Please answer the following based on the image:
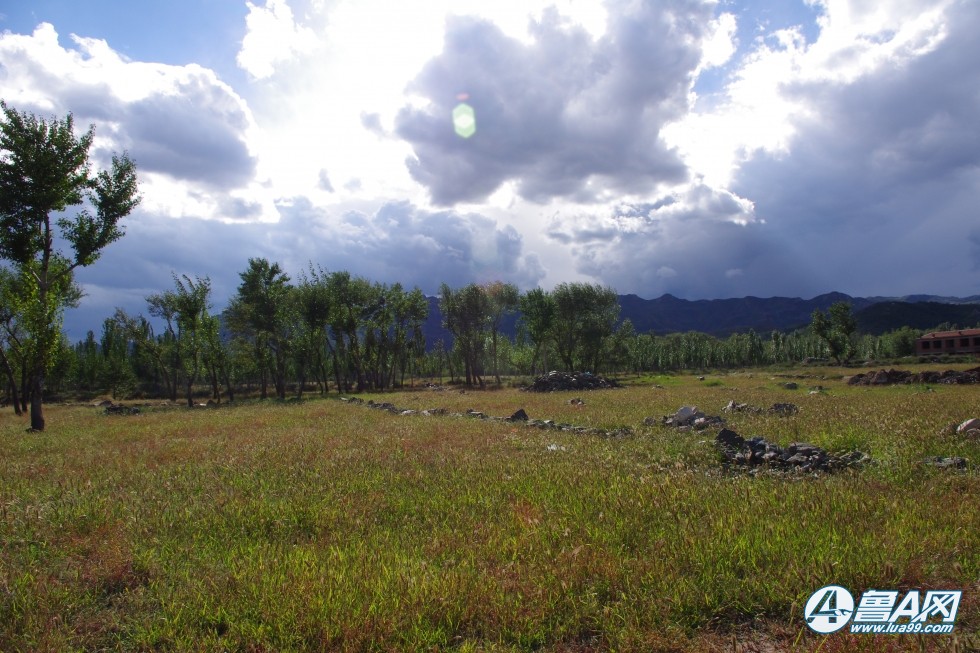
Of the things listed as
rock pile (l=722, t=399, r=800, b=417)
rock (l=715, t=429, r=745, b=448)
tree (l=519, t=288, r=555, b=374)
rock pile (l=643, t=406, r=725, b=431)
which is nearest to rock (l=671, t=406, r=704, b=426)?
rock pile (l=643, t=406, r=725, b=431)

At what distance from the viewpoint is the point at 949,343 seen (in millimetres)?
123062

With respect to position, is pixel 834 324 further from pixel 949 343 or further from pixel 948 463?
pixel 948 463

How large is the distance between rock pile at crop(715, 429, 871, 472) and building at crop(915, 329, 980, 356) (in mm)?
141193

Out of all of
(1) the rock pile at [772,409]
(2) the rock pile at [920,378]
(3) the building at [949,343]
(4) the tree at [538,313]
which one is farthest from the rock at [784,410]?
(3) the building at [949,343]

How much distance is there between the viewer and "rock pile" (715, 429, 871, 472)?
976 cm

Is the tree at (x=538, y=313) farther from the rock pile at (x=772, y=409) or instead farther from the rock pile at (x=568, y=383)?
the rock pile at (x=772, y=409)

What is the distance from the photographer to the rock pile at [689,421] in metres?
15.8

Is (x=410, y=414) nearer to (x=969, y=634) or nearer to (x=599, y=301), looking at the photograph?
(x=969, y=634)

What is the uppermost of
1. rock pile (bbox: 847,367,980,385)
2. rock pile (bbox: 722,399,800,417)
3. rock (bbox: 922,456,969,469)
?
rock (bbox: 922,456,969,469)

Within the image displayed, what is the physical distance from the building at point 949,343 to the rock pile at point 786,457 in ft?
463

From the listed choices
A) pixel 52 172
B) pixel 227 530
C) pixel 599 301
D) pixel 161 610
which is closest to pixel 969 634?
pixel 161 610

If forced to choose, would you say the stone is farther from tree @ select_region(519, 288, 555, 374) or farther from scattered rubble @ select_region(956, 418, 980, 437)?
tree @ select_region(519, 288, 555, 374)

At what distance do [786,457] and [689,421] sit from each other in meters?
6.28

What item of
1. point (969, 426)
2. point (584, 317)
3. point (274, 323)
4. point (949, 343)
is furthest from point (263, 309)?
point (949, 343)
